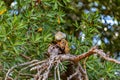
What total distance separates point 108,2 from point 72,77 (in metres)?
1.37

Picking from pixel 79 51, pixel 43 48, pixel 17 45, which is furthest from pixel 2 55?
pixel 79 51

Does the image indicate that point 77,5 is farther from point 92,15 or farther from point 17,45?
point 17,45

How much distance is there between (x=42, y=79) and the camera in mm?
1014

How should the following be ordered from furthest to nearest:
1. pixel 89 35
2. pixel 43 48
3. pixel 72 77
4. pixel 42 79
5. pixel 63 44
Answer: pixel 89 35, pixel 43 48, pixel 63 44, pixel 72 77, pixel 42 79

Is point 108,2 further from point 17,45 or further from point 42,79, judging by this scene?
point 42,79

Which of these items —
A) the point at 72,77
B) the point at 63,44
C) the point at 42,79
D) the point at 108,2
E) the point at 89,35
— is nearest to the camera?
the point at 42,79

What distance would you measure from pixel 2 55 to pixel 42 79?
0.34 metres

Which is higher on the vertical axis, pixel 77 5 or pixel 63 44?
pixel 63 44

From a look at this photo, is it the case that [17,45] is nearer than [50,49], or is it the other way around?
[50,49]

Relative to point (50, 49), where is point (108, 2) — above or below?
below

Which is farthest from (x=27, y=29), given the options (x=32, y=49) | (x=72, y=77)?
(x=72, y=77)

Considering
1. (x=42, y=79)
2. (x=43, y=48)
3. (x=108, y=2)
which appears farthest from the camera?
(x=108, y=2)

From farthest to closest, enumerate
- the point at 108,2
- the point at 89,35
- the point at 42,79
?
the point at 108,2 → the point at 89,35 → the point at 42,79

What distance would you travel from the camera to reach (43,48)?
141 cm
